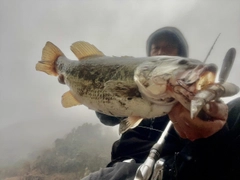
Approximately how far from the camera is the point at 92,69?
242cm

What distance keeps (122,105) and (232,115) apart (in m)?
1.21

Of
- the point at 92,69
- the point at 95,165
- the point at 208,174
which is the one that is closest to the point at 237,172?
the point at 208,174

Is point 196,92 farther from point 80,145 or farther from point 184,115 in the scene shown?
point 80,145

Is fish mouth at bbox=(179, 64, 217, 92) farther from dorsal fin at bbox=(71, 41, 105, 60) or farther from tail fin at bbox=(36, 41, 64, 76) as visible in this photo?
tail fin at bbox=(36, 41, 64, 76)

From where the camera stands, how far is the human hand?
1710 millimetres

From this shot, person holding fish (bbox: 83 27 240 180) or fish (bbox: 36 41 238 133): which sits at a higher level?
fish (bbox: 36 41 238 133)

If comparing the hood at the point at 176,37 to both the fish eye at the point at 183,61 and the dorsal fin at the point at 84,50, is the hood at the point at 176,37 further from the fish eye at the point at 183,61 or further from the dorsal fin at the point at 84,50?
the fish eye at the point at 183,61

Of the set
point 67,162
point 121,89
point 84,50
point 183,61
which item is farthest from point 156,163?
point 67,162

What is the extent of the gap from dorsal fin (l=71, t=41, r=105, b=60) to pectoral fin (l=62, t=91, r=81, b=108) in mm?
487

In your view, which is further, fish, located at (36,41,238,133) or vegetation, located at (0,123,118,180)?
vegetation, located at (0,123,118,180)

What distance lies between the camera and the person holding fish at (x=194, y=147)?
6.00 ft

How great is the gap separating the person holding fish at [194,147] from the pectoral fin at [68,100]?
2.86ft

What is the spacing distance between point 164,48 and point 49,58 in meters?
1.97

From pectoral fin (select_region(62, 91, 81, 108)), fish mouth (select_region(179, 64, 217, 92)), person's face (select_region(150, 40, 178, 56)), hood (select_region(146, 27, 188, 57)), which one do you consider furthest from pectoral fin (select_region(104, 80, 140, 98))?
hood (select_region(146, 27, 188, 57))
